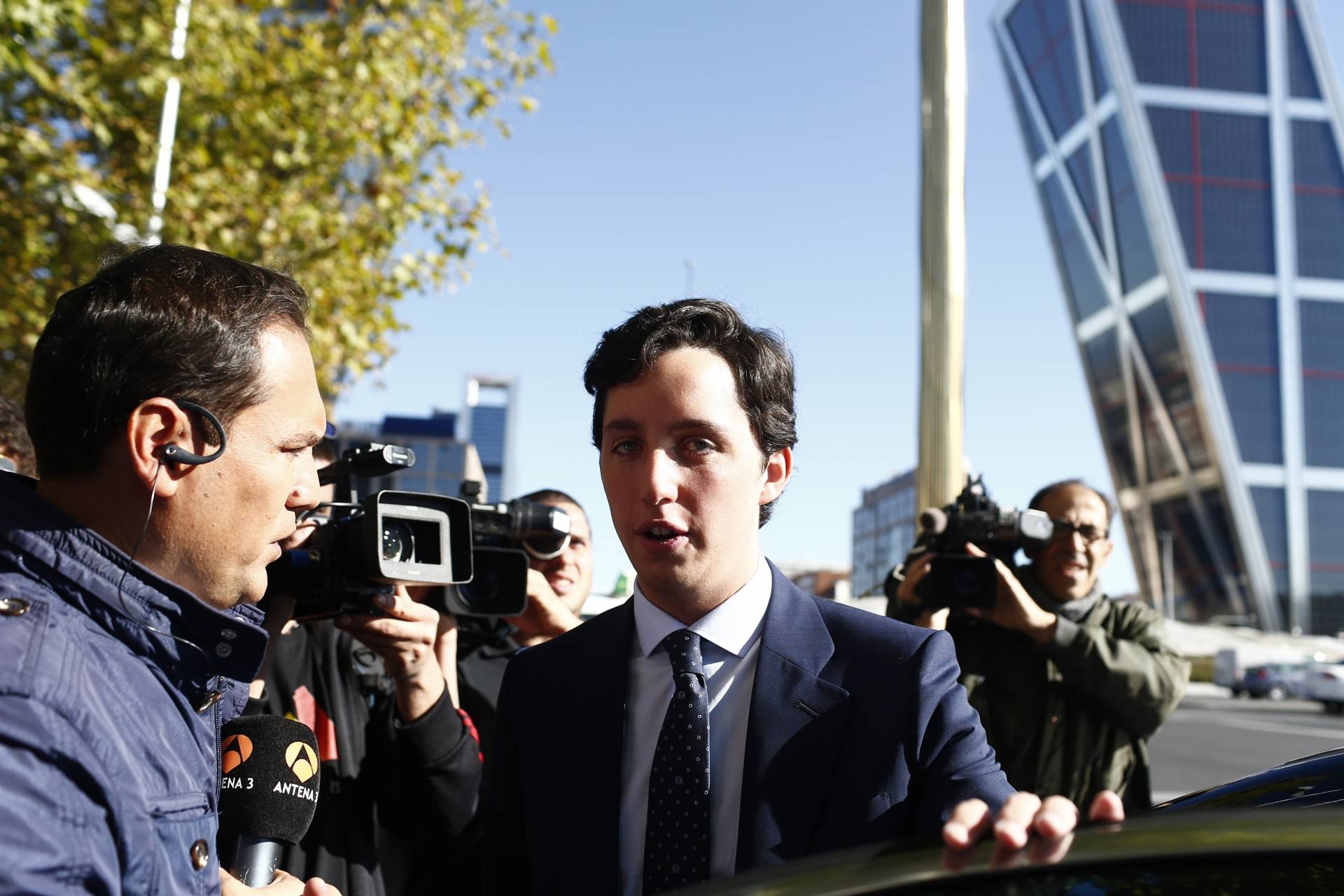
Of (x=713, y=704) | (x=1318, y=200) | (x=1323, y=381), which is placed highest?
(x=1318, y=200)

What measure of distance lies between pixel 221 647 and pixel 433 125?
9127 millimetres

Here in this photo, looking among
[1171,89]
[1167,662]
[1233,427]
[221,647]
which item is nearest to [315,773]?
[221,647]

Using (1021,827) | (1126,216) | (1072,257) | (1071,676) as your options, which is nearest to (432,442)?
(1072,257)

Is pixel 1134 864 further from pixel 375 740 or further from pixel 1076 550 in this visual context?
pixel 1076 550

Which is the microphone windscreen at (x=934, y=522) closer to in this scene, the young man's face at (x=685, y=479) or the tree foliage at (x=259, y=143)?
the young man's face at (x=685, y=479)

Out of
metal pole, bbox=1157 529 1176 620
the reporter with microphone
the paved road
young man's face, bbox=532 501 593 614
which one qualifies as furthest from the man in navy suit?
metal pole, bbox=1157 529 1176 620

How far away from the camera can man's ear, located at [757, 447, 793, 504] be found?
88.3 inches

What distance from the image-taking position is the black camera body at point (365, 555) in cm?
231

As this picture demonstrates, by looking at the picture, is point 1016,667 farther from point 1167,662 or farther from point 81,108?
point 81,108

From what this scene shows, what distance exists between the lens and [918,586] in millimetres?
3297

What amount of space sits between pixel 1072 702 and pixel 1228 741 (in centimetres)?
1636

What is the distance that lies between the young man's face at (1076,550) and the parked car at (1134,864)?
7.66 ft

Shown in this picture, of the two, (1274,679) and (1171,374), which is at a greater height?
(1171,374)

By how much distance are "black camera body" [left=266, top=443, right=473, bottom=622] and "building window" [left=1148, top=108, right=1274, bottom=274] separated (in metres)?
76.3
